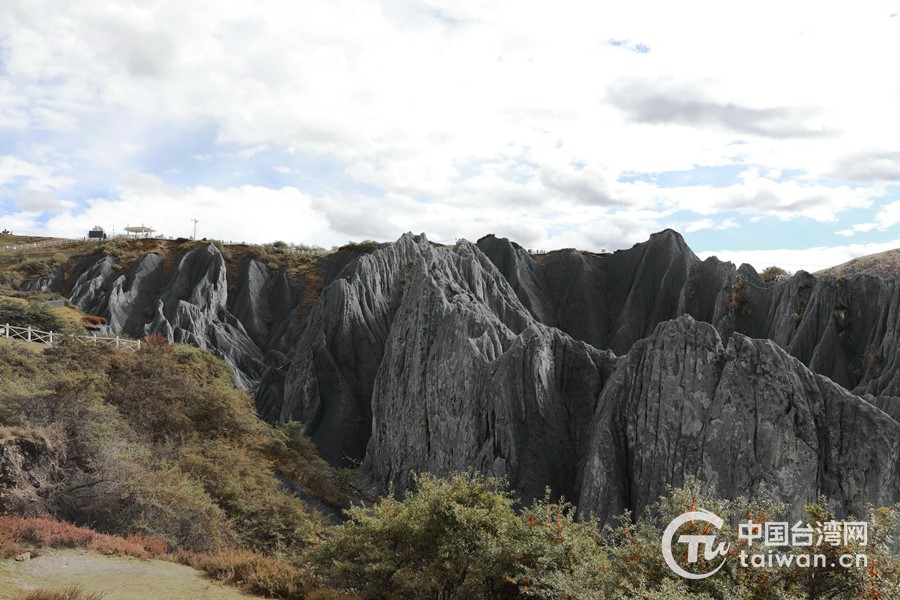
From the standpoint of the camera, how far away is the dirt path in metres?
13.1

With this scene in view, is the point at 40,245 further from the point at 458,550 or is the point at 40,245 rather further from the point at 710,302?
the point at 458,550

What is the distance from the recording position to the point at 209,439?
90.7 feet

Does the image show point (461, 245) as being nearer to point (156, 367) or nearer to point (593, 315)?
point (593, 315)

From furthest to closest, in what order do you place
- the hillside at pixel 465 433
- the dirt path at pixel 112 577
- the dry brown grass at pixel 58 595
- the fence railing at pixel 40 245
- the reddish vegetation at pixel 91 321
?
the fence railing at pixel 40 245 → the reddish vegetation at pixel 91 321 → the hillside at pixel 465 433 → the dirt path at pixel 112 577 → the dry brown grass at pixel 58 595

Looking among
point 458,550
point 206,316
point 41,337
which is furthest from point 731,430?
point 206,316

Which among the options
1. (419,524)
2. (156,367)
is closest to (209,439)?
(156,367)

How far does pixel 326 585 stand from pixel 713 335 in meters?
16.1

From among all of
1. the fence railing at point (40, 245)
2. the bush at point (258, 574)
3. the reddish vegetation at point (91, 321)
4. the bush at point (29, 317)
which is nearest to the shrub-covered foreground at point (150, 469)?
the bush at point (258, 574)

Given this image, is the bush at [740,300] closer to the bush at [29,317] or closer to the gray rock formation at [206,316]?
the gray rock formation at [206,316]

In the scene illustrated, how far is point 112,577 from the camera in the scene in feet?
46.1

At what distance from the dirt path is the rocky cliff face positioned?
47.8ft

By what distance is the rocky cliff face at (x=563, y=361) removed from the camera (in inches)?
870

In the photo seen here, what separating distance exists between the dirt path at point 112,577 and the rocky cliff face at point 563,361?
1458cm

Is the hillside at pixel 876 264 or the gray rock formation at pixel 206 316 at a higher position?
the hillside at pixel 876 264
